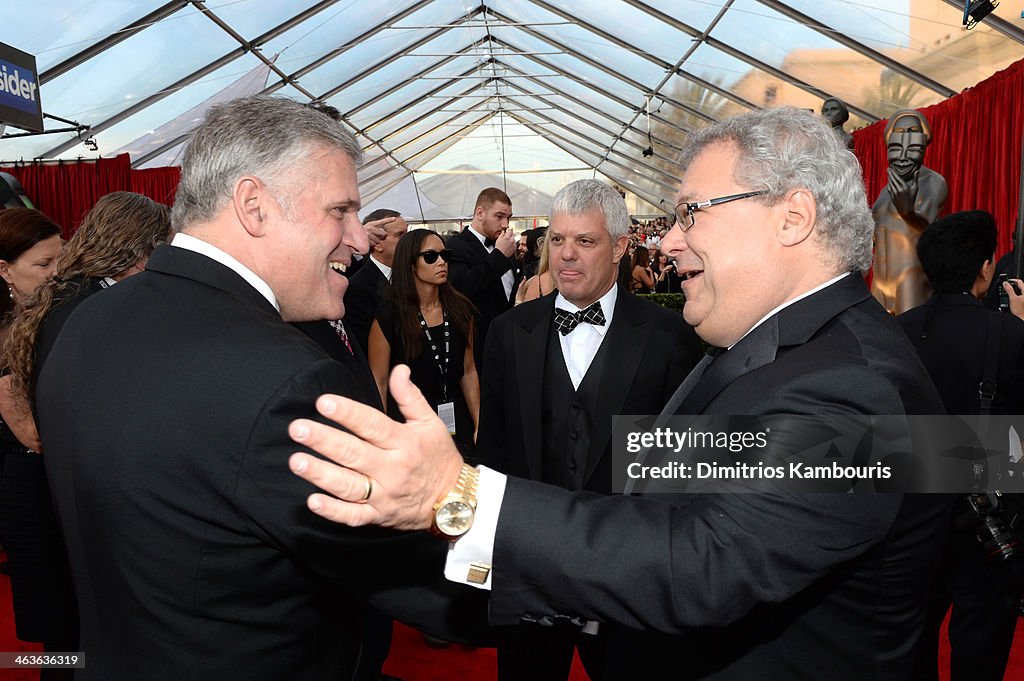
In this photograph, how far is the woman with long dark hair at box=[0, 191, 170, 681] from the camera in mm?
2795

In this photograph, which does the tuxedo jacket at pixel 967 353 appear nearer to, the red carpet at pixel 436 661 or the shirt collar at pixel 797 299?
the red carpet at pixel 436 661

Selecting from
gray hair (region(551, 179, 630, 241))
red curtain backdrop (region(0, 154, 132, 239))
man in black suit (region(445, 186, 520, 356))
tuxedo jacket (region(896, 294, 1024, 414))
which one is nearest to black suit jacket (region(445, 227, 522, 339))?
man in black suit (region(445, 186, 520, 356))

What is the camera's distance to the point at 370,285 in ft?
17.0

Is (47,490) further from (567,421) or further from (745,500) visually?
(745,500)

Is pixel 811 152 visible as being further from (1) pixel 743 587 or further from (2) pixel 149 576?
(2) pixel 149 576

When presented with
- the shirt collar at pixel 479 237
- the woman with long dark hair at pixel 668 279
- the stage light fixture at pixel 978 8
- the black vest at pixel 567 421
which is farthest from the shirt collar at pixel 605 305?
the woman with long dark hair at pixel 668 279

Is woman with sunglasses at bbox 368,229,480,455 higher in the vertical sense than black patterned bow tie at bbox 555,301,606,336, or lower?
higher

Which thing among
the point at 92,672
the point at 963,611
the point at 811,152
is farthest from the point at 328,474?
the point at 963,611

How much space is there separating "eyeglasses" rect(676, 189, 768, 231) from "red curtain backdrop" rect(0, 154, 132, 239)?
12.8 meters

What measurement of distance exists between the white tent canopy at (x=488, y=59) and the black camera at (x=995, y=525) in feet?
18.3

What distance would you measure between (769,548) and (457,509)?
46 cm

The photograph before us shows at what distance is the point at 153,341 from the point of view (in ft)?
4.47

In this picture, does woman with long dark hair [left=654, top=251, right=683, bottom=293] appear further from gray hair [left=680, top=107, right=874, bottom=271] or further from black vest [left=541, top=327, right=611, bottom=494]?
gray hair [left=680, top=107, right=874, bottom=271]

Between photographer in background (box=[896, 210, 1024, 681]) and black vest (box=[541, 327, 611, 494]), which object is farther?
photographer in background (box=[896, 210, 1024, 681])
